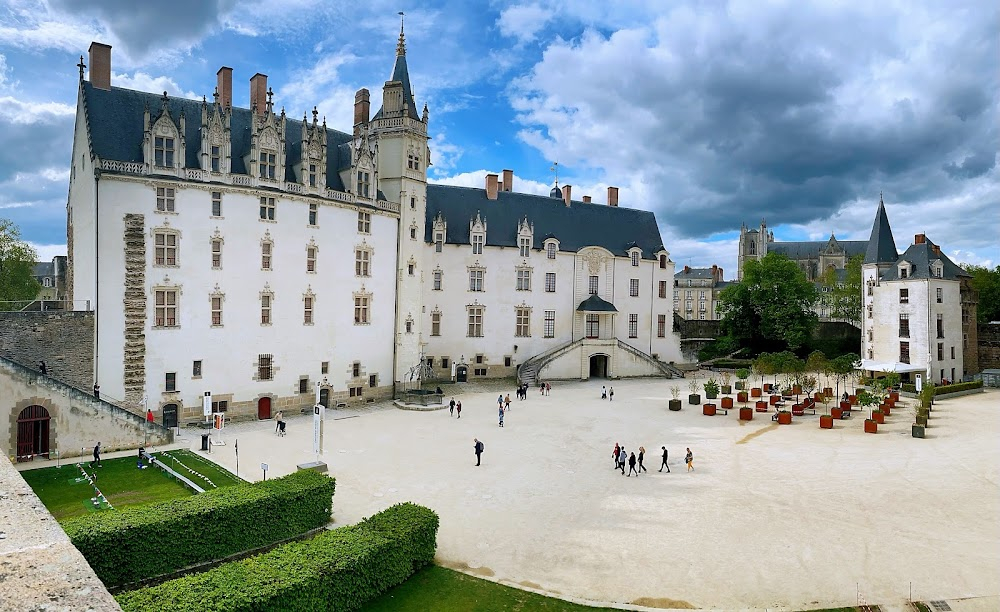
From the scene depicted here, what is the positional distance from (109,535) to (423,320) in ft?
116

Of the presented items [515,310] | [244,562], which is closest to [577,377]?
[515,310]

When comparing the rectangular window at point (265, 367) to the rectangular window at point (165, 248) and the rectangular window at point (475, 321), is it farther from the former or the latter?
the rectangular window at point (475, 321)

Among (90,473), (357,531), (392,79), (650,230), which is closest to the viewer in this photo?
(357,531)

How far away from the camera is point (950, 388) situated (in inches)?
1697

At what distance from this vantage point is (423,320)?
48.3 meters

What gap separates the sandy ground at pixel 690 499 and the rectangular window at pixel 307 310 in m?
5.63

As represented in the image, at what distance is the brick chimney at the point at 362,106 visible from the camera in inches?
1746

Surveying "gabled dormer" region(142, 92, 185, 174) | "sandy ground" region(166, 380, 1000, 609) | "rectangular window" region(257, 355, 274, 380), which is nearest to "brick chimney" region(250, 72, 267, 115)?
"gabled dormer" region(142, 92, 185, 174)

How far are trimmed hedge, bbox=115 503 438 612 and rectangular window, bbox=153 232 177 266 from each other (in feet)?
72.0

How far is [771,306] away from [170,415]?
5347 cm

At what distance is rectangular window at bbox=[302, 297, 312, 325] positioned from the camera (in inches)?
1409

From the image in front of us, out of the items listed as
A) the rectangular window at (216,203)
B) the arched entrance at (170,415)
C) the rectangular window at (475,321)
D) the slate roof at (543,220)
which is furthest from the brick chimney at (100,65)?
the rectangular window at (475,321)

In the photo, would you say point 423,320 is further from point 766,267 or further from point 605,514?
point 766,267

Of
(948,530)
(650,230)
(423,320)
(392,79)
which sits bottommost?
(948,530)
